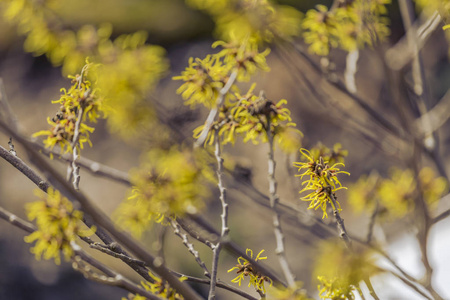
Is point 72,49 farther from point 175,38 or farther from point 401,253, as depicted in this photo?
point 175,38

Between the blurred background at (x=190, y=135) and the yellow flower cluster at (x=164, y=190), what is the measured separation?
0.26ft

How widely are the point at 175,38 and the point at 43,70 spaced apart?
1310mm

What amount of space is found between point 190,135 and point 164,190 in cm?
71

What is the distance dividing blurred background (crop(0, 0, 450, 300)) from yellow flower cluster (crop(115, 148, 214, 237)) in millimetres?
80

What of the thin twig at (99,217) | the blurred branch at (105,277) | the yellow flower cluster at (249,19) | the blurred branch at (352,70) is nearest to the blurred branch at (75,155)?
the blurred branch at (105,277)

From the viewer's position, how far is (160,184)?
73 centimetres

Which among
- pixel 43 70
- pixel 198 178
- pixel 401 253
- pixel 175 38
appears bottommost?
pixel 198 178

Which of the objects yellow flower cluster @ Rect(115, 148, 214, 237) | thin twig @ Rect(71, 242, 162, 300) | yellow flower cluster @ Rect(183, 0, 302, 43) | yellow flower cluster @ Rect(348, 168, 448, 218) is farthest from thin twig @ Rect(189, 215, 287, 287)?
yellow flower cluster @ Rect(348, 168, 448, 218)

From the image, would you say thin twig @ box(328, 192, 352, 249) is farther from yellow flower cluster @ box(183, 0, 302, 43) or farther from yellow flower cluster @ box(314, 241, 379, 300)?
yellow flower cluster @ box(183, 0, 302, 43)

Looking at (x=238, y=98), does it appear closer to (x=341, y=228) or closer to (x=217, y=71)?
(x=217, y=71)

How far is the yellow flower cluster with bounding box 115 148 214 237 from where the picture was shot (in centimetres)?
69

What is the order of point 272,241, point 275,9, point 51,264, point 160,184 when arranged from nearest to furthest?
point 160,184 < point 275,9 < point 51,264 < point 272,241

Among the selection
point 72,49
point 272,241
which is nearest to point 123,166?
point 272,241

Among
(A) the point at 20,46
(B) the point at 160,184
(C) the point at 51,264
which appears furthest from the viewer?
(A) the point at 20,46
